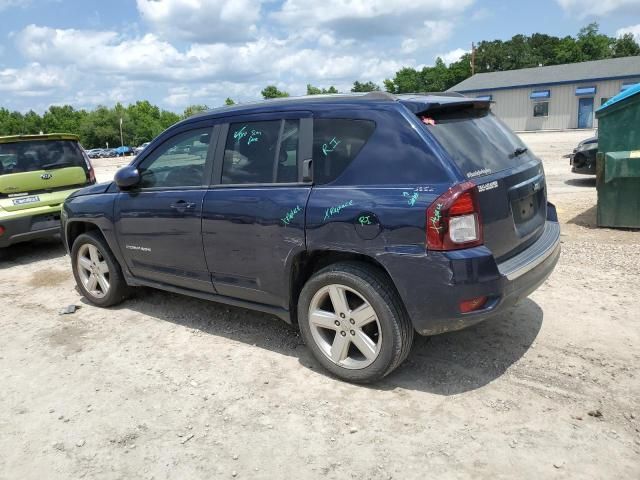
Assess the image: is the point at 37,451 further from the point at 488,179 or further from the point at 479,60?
the point at 479,60

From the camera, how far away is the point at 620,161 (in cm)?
662

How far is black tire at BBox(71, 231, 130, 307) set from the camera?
516 centimetres

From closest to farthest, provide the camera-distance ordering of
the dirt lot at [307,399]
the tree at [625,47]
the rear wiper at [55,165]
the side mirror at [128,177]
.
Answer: the dirt lot at [307,399], the side mirror at [128,177], the rear wiper at [55,165], the tree at [625,47]

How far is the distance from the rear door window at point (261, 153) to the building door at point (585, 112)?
143 ft

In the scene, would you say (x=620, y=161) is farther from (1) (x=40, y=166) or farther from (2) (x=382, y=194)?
(1) (x=40, y=166)

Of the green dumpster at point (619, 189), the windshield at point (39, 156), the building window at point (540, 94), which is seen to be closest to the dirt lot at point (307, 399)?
the green dumpster at point (619, 189)

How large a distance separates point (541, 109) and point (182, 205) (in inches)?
1778

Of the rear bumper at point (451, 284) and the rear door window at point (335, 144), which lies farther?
the rear door window at point (335, 144)

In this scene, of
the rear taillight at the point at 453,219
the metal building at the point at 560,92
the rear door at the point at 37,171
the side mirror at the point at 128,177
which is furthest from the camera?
the metal building at the point at 560,92

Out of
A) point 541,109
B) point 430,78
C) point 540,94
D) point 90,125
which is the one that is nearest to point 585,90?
point 540,94

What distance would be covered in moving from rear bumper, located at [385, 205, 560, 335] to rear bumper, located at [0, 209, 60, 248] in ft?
19.4

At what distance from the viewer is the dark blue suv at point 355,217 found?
10.2 ft

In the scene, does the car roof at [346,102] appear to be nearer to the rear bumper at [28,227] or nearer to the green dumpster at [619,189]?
the green dumpster at [619,189]

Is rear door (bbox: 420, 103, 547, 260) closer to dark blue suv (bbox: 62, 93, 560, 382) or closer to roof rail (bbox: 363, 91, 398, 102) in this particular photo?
dark blue suv (bbox: 62, 93, 560, 382)
